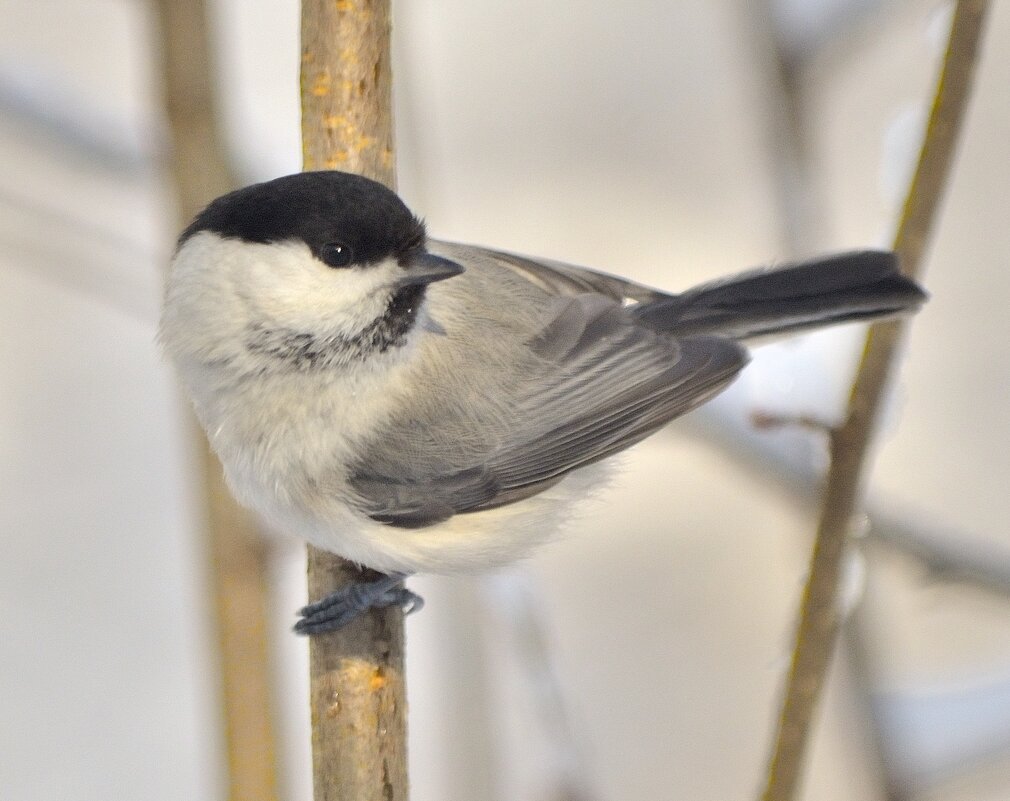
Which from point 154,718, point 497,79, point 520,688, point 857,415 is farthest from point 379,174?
point 497,79

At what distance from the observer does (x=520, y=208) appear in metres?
2.20

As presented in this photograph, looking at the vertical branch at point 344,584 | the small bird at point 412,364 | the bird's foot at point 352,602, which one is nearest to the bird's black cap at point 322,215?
the small bird at point 412,364

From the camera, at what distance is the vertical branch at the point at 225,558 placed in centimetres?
90

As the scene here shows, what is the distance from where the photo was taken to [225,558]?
949 millimetres

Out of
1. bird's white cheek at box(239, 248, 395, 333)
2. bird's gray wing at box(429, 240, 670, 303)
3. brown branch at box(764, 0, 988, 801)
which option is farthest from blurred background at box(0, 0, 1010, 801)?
brown branch at box(764, 0, 988, 801)

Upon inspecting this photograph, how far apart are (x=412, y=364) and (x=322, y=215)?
17cm

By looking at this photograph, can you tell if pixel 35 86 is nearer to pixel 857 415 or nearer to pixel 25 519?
pixel 25 519

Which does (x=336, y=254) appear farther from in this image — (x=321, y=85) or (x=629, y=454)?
(x=629, y=454)

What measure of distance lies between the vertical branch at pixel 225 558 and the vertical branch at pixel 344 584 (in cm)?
5

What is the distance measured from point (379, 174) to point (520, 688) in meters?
1.03

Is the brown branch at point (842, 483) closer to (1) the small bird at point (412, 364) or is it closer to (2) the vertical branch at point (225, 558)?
(1) the small bird at point (412, 364)

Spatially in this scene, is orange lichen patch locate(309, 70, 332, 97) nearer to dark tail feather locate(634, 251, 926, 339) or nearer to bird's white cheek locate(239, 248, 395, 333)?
bird's white cheek locate(239, 248, 395, 333)

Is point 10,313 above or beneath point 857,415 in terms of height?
above

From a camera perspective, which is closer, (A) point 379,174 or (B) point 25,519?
(A) point 379,174
